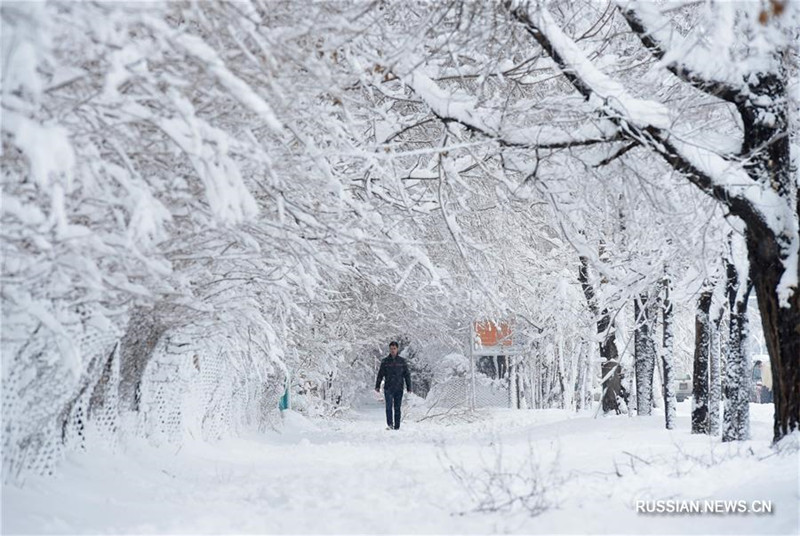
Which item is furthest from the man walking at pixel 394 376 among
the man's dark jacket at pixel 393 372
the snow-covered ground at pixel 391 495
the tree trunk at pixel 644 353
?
the snow-covered ground at pixel 391 495

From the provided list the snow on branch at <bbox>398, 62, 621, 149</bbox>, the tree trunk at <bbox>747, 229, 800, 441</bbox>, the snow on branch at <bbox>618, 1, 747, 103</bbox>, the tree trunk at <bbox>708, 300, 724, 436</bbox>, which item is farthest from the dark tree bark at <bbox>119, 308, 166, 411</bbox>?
the tree trunk at <bbox>708, 300, 724, 436</bbox>

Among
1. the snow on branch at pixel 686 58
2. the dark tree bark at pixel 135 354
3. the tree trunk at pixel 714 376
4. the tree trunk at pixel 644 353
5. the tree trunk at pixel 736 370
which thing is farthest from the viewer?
the tree trunk at pixel 644 353

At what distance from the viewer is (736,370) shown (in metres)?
11.0

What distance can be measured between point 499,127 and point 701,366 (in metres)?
6.86

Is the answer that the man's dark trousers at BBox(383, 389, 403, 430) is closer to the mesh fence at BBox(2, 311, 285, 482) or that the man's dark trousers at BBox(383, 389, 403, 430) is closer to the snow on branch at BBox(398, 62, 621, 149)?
the mesh fence at BBox(2, 311, 285, 482)

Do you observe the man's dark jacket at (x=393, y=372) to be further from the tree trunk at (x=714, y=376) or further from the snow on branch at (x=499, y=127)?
the snow on branch at (x=499, y=127)

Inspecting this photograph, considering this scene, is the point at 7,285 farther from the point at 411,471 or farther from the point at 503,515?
the point at 411,471

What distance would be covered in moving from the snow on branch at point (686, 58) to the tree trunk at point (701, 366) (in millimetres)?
5590

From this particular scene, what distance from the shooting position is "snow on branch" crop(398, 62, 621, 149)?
28.3 ft

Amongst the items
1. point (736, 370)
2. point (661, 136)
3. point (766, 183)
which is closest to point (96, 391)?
point (661, 136)

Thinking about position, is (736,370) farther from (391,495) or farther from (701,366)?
(391,495)

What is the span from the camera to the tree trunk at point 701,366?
13781 millimetres

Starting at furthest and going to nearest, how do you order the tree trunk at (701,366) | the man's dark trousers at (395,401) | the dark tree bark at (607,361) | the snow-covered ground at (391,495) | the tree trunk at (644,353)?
the dark tree bark at (607,361) < the man's dark trousers at (395,401) < the tree trunk at (644,353) < the tree trunk at (701,366) < the snow-covered ground at (391,495)

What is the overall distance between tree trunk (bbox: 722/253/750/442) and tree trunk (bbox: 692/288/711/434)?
1846 mm
